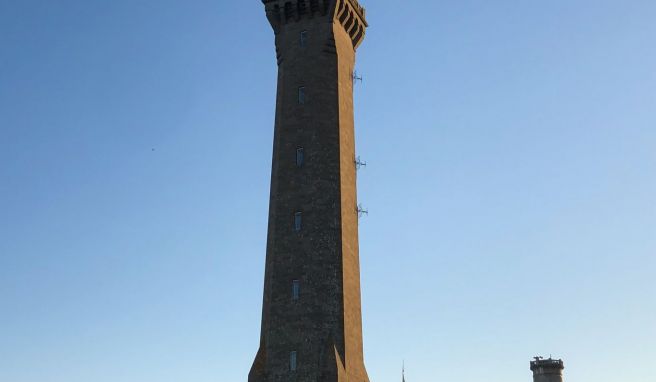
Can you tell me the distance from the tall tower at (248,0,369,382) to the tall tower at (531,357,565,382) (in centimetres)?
2833

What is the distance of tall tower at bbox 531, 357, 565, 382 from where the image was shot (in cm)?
6606

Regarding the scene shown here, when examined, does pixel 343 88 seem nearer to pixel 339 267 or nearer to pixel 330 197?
pixel 330 197

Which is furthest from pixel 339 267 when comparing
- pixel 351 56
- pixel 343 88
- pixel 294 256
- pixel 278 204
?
pixel 351 56

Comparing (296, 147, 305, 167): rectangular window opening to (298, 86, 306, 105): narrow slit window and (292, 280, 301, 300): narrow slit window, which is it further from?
(292, 280, 301, 300): narrow slit window

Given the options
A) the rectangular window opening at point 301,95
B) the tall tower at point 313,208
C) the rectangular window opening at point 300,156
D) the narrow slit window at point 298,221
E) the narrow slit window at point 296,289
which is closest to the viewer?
the tall tower at point 313,208

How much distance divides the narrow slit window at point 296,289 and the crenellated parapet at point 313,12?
1969cm

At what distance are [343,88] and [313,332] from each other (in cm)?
1821

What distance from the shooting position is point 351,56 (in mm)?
54312

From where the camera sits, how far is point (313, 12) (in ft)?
170

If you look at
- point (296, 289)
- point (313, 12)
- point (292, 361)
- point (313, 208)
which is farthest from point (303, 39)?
point (292, 361)

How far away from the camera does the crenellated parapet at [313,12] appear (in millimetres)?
51344

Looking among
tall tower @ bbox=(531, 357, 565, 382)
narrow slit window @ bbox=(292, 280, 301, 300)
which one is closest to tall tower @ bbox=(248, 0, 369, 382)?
narrow slit window @ bbox=(292, 280, 301, 300)

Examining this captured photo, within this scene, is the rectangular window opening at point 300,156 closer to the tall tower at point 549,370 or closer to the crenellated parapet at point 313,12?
the crenellated parapet at point 313,12

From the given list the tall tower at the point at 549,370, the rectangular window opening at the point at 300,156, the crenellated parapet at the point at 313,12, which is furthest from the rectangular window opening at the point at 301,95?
the tall tower at the point at 549,370
